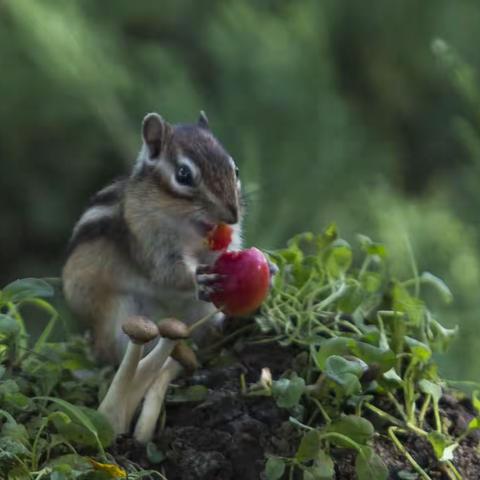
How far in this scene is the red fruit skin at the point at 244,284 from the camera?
6.20 ft

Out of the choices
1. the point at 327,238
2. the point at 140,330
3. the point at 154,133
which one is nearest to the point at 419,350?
the point at 327,238

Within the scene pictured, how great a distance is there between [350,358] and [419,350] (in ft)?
0.35

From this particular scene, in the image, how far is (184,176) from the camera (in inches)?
91.5

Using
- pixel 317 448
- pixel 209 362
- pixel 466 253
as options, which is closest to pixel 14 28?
pixel 466 253

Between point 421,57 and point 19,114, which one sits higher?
point 421,57

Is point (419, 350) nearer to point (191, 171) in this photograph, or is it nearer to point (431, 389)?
point (431, 389)

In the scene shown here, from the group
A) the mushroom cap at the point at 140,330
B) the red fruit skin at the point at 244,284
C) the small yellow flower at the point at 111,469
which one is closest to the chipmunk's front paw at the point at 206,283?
the red fruit skin at the point at 244,284

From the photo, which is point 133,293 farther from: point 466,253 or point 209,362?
point 466,253

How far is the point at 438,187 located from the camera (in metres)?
4.07

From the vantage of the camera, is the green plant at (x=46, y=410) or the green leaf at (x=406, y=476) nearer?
the green plant at (x=46, y=410)

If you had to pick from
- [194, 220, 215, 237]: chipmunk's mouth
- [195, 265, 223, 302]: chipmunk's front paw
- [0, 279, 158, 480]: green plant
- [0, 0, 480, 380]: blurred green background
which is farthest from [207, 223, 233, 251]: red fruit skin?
[0, 0, 480, 380]: blurred green background

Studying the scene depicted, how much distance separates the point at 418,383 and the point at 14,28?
274 centimetres

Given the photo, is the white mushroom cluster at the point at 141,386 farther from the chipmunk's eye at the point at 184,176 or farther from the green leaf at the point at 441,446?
the chipmunk's eye at the point at 184,176

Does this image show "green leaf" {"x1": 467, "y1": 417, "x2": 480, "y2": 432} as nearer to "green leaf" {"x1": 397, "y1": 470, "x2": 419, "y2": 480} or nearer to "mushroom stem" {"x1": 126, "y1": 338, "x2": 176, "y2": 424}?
"green leaf" {"x1": 397, "y1": 470, "x2": 419, "y2": 480}
